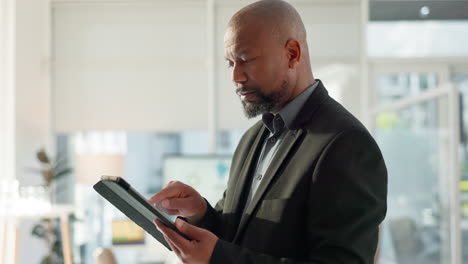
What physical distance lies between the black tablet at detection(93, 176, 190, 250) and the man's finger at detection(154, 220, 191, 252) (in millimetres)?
15

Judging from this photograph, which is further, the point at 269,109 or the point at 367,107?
the point at 367,107

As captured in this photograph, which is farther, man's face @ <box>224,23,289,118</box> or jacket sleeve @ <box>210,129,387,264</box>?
man's face @ <box>224,23,289,118</box>

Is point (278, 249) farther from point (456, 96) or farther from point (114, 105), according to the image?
point (114, 105)

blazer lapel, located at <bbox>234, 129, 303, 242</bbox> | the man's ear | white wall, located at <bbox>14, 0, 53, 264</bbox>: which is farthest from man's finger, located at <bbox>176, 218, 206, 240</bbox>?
white wall, located at <bbox>14, 0, 53, 264</bbox>

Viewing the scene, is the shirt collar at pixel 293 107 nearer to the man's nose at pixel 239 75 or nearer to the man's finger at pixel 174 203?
the man's nose at pixel 239 75

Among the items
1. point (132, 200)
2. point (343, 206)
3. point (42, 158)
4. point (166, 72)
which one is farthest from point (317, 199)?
point (166, 72)

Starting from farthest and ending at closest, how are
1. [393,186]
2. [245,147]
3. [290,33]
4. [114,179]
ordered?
[393,186], [245,147], [290,33], [114,179]

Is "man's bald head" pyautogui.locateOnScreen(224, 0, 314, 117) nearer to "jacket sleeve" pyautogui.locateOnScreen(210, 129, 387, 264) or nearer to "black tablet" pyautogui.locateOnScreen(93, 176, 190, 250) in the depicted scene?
Result: "jacket sleeve" pyautogui.locateOnScreen(210, 129, 387, 264)

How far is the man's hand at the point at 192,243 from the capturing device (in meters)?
1.10

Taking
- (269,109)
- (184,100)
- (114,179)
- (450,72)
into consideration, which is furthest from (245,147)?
(450,72)

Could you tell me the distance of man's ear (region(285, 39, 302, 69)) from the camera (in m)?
1.24

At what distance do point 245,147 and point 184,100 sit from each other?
4.35 metres

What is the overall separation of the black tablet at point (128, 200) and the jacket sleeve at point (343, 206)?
15cm

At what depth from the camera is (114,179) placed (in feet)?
3.60
